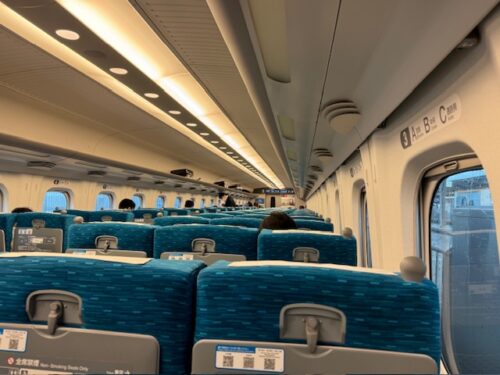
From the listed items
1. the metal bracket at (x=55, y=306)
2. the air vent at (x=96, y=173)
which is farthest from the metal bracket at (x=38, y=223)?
the air vent at (x=96, y=173)

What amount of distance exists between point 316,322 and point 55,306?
2.42ft

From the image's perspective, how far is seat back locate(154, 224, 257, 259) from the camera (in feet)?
8.63

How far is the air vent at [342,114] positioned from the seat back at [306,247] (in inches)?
62.3

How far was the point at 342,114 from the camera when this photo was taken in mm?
3654

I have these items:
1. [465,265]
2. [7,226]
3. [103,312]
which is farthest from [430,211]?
[7,226]

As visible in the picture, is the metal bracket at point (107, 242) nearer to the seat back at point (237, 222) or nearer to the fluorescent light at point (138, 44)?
the seat back at point (237, 222)

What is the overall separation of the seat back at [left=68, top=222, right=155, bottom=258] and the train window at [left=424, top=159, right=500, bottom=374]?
2443 millimetres

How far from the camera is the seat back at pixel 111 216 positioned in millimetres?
5531

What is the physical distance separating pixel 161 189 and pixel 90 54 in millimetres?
12544

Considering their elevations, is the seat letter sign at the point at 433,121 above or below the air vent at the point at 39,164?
below

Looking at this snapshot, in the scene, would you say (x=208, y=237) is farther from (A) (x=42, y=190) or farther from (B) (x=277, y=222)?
(A) (x=42, y=190)

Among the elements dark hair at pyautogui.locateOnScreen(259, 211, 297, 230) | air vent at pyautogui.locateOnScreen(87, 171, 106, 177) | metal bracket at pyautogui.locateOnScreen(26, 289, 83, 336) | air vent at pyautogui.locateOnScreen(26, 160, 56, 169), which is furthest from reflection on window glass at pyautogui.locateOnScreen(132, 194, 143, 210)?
metal bracket at pyautogui.locateOnScreen(26, 289, 83, 336)

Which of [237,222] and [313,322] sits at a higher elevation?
[237,222]

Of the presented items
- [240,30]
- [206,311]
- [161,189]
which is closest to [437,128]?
[240,30]
